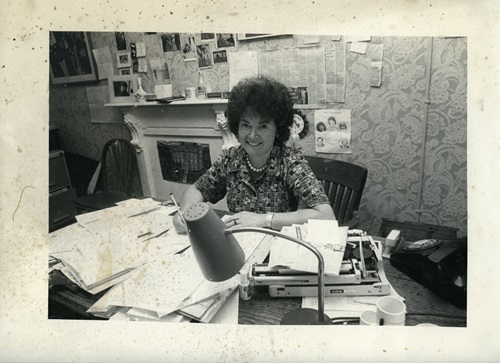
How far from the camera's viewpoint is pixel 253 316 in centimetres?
75

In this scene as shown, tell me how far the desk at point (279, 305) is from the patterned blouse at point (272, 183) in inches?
18.3

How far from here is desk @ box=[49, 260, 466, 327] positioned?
0.73m

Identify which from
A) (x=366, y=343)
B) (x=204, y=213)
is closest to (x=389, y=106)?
(x=366, y=343)

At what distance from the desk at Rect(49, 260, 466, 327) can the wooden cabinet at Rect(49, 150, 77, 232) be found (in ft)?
0.63

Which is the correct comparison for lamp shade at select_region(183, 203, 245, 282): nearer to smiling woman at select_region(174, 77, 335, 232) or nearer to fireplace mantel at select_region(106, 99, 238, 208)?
smiling woman at select_region(174, 77, 335, 232)

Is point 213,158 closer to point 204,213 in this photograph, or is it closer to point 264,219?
point 264,219

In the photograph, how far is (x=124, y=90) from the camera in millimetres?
1432

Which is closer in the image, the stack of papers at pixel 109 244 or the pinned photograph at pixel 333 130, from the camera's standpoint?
the stack of papers at pixel 109 244

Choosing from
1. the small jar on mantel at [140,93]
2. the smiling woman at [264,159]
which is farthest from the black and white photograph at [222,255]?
the small jar on mantel at [140,93]

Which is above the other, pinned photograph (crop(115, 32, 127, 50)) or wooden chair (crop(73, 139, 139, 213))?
pinned photograph (crop(115, 32, 127, 50))

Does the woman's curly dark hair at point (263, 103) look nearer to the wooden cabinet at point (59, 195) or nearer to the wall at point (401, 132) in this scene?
the wall at point (401, 132)

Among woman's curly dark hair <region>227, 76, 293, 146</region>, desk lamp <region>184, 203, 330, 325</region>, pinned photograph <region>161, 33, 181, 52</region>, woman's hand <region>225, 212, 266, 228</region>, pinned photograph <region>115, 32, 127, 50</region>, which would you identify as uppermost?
pinned photograph <region>161, 33, 181, 52</region>

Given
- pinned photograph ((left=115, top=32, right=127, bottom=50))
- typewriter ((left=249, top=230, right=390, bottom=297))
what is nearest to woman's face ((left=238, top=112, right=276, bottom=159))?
pinned photograph ((left=115, top=32, right=127, bottom=50))

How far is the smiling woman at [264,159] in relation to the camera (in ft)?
4.17
